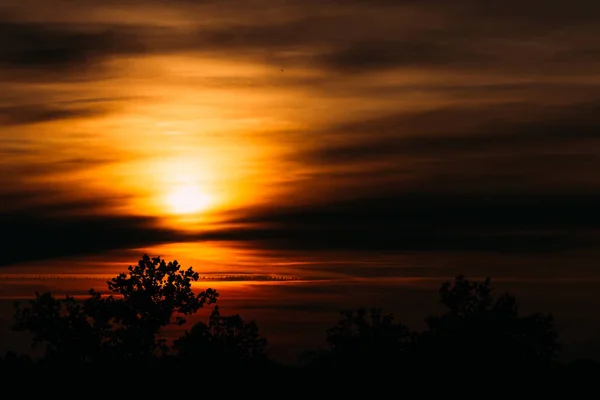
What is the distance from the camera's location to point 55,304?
106188 millimetres

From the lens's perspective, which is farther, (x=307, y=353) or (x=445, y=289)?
(x=445, y=289)

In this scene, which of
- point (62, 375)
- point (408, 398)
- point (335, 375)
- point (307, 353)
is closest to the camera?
point (408, 398)

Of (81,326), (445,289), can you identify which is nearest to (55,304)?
(81,326)

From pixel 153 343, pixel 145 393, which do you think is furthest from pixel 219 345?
pixel 145 393

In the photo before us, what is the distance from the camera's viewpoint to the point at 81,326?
107500 mm

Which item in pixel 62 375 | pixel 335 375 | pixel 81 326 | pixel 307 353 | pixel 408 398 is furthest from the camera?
pixel 81 326

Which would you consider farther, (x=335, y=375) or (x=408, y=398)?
(x=335, y=375)

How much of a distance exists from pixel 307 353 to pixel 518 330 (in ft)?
63.4

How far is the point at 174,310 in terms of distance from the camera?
108m

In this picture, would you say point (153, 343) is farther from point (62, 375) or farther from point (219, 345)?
point (62, 375)

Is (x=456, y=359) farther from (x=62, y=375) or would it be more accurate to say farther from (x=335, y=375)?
(x=62, y=375)

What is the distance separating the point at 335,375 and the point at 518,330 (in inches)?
1304

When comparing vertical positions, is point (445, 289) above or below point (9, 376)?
above

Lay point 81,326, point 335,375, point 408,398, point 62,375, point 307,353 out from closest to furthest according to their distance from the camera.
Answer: point 408,398
point 335,375
point 62,375
point 307,353
point 81,326
